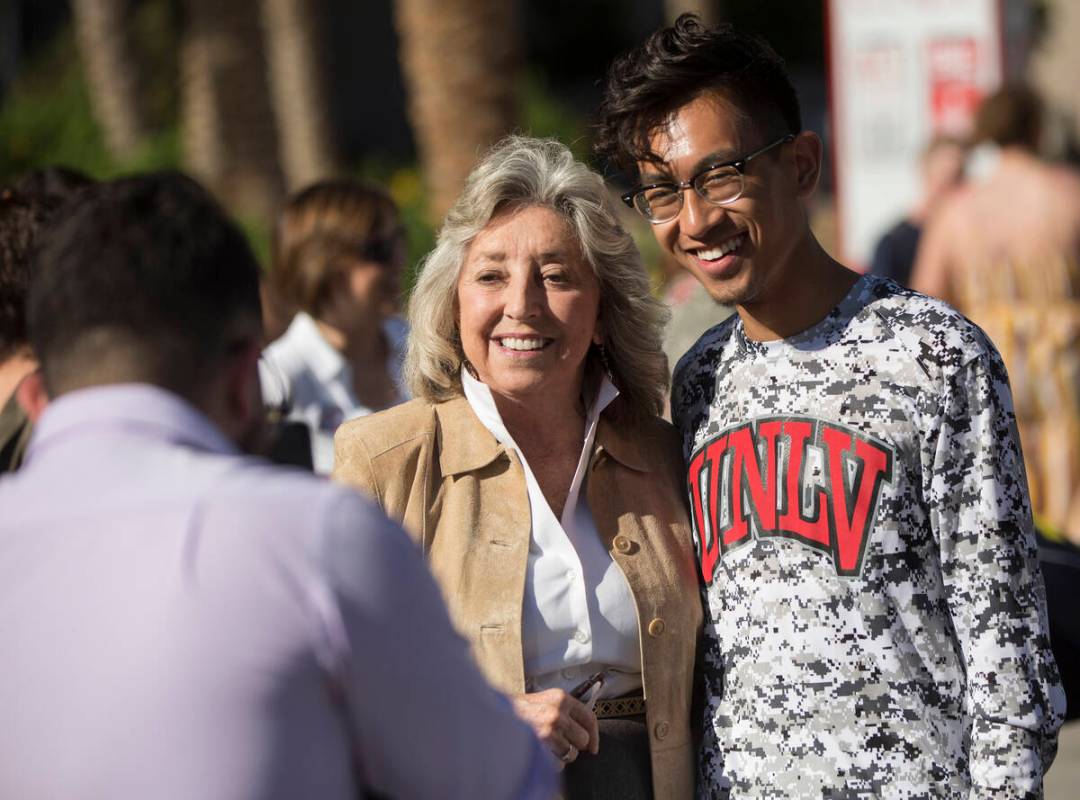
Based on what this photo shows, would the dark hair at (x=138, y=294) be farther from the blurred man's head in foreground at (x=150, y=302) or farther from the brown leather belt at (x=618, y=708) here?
the brown leather belt at (x=618, y=708)

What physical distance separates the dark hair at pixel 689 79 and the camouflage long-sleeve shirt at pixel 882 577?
407 millimetres

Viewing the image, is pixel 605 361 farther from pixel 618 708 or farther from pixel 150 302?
pixel 150 302

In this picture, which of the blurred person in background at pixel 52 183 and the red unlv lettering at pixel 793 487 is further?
the blurred person in background at pixel 52 183

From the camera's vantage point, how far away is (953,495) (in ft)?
8.51

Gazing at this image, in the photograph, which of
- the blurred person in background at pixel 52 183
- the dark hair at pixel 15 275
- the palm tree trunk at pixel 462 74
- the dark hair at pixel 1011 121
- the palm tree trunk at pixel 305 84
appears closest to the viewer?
the dark hair at pixel 15 275

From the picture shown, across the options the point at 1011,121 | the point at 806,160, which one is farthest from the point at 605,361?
the point at 1011,121

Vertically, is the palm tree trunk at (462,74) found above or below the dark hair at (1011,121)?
above

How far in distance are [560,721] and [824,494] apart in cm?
61

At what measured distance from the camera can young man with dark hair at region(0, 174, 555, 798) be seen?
1.54 metres

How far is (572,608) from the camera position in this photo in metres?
2.85

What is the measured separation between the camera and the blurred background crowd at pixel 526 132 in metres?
5.37

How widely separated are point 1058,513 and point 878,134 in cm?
398

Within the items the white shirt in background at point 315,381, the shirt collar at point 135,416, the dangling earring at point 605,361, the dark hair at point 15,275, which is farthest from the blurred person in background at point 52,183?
the shirt collar at point 135,416

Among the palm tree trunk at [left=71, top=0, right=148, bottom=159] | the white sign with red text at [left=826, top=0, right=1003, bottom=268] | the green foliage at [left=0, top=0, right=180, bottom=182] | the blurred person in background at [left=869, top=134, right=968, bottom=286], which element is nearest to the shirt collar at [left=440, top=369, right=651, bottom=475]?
the blurred person in background at [left=869, top=134, right=968, bottom=286]
